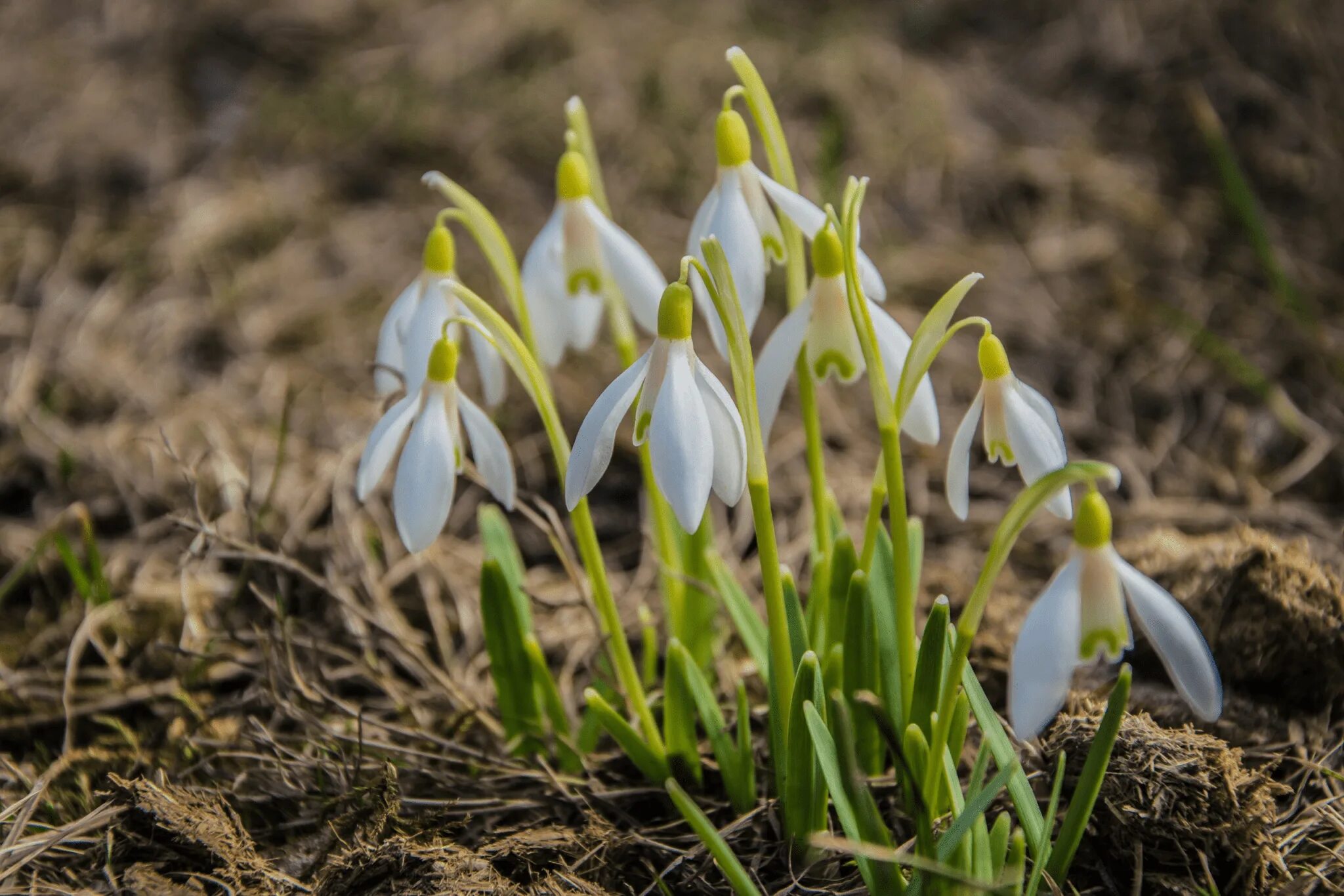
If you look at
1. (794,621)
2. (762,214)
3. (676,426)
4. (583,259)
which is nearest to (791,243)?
(762,214)

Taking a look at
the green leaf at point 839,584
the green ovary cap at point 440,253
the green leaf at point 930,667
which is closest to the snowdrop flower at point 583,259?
the green ovary cap at point 440,253

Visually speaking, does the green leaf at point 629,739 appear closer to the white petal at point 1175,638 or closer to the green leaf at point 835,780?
the green leaf at point 835,780

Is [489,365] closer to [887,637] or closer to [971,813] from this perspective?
[887,637]

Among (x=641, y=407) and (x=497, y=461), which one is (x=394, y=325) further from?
(x=641, y=407)

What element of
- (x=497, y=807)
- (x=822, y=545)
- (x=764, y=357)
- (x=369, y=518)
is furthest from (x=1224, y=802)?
(x=369, y=518)

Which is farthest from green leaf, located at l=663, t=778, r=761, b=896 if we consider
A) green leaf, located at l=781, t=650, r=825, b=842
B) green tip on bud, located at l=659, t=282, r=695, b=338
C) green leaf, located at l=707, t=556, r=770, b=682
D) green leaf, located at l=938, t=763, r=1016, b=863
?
green tip on bud, located at l=659, t=282, r=695, b=338
